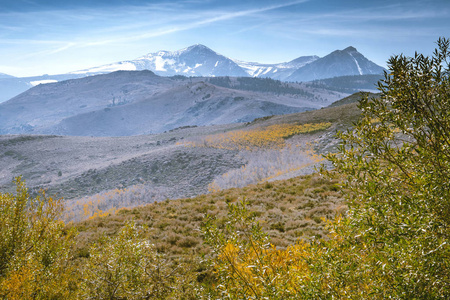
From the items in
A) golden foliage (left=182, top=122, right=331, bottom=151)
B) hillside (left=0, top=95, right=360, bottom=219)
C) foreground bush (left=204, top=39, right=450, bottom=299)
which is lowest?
hillside (left=0, top=95, right=360, bottom=219)

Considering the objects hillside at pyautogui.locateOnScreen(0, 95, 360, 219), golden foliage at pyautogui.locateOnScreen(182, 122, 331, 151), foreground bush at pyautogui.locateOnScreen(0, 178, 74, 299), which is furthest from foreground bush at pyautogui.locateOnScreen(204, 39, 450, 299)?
golden foliage at pyautogui.locateOnScreen(182, 122, 331, 151)

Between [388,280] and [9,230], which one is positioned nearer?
[388,280]

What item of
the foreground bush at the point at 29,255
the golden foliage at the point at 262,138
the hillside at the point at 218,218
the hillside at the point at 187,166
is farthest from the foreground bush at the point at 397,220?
the golden foliage at the point at 262,138

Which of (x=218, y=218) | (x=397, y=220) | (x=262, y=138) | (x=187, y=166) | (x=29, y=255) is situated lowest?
(x=187, y=166)

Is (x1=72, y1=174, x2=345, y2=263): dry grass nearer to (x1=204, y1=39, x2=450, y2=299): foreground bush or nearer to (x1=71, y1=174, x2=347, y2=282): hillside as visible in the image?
(x1=71, y1=174, x2=347, y2=282): hillside

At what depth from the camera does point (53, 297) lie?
15.5ft

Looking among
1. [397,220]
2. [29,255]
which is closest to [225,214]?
[29,255]

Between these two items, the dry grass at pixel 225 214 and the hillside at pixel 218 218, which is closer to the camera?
the hillside at pixel 218 218

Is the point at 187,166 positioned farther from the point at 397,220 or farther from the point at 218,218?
the point at 397,220

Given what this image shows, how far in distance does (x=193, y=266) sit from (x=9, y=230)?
4800 mm

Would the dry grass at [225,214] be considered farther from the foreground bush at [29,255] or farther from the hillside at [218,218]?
the foreground bush at [29,255]

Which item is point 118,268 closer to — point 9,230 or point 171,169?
point 9,230

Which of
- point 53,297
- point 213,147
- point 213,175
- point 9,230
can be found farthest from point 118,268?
point 213,147

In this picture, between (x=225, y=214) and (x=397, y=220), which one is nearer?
(x=397, y=220)
